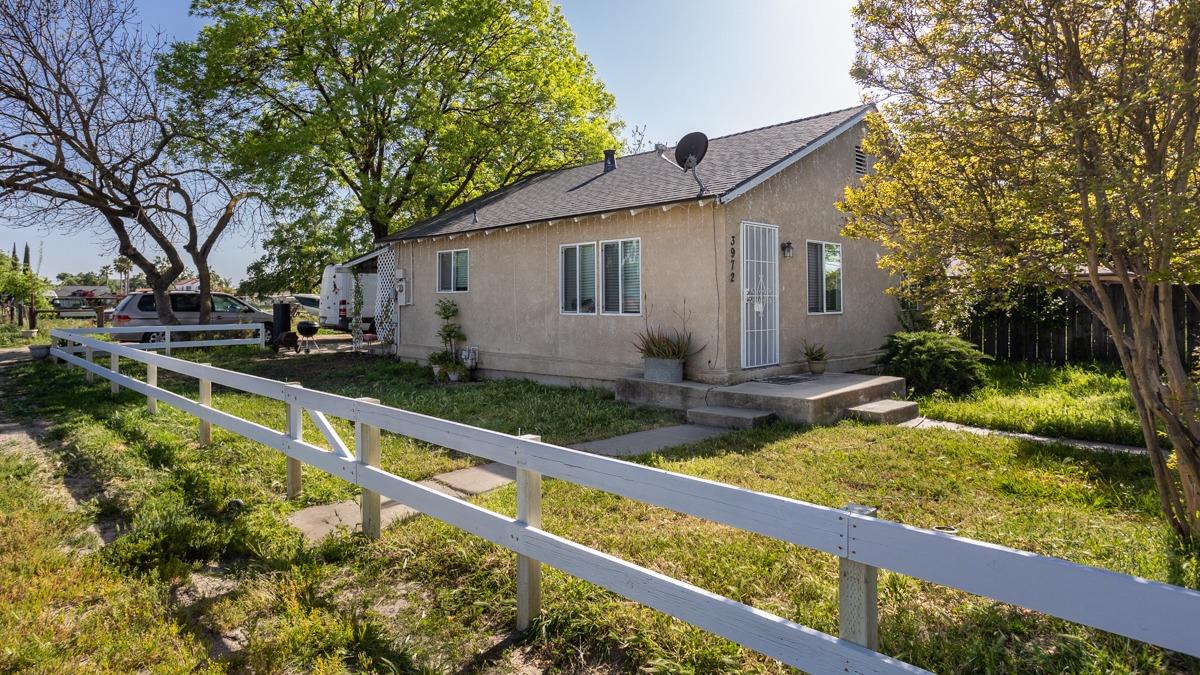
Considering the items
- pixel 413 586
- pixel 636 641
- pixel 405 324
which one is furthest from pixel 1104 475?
pixel 405 324

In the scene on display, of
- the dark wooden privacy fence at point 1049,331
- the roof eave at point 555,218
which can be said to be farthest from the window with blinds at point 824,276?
the dark wooden privacy fence at point 1049,331

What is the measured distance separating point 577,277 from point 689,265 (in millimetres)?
2322

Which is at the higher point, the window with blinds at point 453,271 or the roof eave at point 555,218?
the roof eave at point 555,218

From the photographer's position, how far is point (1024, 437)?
7.05 metres

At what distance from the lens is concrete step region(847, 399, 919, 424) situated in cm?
809

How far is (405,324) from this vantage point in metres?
15.6

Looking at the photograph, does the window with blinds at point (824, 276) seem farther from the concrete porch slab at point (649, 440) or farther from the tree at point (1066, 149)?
the tree at point (1066, 149)

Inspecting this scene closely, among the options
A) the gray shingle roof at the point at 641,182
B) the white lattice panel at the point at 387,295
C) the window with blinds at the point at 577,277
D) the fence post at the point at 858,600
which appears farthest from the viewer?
the white lattice panel at the point at 387,295

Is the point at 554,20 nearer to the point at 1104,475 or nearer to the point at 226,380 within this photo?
the point at 226,380

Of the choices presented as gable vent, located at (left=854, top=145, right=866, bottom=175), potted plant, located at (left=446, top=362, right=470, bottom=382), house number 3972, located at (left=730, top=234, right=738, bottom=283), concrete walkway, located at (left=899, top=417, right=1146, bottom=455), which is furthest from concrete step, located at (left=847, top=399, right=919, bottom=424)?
potted plant, located at (left=446, top=362, right=470, bottom=382)

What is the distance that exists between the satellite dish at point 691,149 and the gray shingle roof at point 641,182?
7.3 inches

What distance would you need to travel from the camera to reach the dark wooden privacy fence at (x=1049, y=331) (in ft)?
39.3

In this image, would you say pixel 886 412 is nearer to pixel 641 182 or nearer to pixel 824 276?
pixel 824 276

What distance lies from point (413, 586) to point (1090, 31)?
4.64 meters
